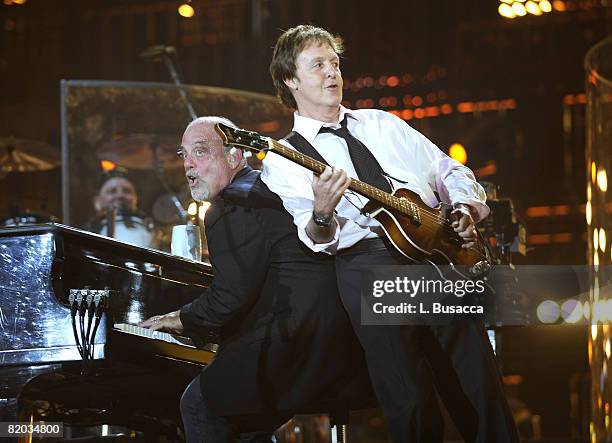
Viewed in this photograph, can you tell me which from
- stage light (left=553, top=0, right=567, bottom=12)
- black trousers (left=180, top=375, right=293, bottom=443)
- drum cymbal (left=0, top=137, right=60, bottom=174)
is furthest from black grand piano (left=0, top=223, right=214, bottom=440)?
stage light (left=553, top=0, right=567, bottom=12)

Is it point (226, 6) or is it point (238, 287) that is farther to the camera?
point (226, 6)

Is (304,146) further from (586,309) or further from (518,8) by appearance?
(518,8)

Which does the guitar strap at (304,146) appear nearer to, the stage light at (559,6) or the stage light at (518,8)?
the stage light at (518,8)

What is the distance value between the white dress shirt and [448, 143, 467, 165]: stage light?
5852mm

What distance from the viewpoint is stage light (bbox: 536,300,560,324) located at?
3.89m

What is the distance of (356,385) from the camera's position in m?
2.97

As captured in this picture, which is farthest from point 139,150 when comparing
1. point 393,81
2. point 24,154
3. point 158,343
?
point 158,343

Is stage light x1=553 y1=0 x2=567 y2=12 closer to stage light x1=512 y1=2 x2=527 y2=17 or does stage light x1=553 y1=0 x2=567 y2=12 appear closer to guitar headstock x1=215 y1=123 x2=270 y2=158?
stage light x1=512 y1=2 x2=527 y2=17

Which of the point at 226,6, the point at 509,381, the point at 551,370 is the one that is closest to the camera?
the point at 226,6

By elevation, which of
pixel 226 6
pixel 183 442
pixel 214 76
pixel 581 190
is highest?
pixel 226 6

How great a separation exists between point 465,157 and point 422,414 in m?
6.41

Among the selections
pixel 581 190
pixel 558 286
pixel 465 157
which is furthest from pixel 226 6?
pixel 558 286

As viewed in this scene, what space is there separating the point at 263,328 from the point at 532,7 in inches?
213

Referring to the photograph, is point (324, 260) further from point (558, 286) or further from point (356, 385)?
point (558, 286)
